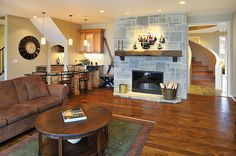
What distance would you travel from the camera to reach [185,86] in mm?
5652

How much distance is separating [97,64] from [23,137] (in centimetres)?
540

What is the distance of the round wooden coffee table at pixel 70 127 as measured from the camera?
207 centimetres

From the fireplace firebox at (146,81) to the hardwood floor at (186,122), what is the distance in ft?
2.85

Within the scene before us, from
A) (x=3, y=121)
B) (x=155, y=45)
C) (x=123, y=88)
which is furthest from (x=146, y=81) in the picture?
(x=3, y=121)

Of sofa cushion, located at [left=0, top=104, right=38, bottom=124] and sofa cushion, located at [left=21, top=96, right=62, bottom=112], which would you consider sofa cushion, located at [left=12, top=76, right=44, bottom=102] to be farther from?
sofa cushion, located at [left=0, top=104, right=38, bottom=124]

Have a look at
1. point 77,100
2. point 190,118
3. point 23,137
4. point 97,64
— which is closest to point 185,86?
point 190,118

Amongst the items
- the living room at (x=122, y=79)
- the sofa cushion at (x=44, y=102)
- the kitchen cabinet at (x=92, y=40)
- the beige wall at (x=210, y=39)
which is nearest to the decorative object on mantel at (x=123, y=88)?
the living room at (x=122, y=79)

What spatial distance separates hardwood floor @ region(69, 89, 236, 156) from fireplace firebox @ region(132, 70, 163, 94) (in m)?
0.87

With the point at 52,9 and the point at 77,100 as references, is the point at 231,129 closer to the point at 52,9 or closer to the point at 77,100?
the point at 77,100

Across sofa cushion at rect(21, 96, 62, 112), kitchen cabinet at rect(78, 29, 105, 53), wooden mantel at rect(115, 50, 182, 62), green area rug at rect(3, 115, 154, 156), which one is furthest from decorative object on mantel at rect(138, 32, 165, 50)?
sofa cushion at rect(21, 96, 62, 112)

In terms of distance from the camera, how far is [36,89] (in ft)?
13.0

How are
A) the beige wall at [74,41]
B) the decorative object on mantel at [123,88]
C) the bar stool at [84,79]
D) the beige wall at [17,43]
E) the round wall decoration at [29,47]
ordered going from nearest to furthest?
1. the decorative object on mantel at [123,88]
2. the beige wall at [17,43]
3. the bar stool at [84,79]
4. the round wall decoration at [29,47]
5. the beige wall at [74,41]

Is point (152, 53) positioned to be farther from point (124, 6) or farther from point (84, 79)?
point (84, 79)

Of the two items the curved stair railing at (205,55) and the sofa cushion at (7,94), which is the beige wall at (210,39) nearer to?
the curved stair railing at (205,55)
